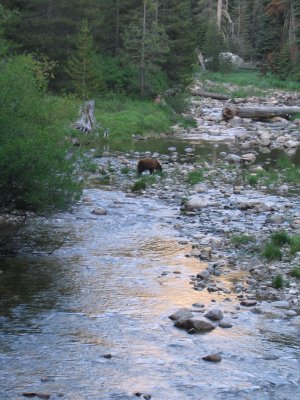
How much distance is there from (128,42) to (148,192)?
20.4 m

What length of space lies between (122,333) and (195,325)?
1.02m

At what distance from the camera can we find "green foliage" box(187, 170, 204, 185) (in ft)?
64.1

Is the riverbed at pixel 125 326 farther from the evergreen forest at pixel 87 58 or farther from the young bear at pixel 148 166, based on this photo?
the young bear at pixel 148 166

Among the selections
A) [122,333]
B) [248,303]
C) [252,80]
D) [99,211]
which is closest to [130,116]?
[99,211]

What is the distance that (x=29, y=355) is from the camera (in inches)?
313

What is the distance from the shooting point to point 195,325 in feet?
29.2

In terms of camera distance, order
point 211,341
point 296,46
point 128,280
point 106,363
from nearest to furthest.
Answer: point 106,363 → point 211,341 → point 128,280 → point 296,46

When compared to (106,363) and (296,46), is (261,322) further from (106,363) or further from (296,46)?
(296,46)

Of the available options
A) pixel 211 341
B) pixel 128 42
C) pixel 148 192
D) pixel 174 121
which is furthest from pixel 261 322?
pixel 128 42

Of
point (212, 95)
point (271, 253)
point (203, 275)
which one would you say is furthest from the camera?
point (212, 95)

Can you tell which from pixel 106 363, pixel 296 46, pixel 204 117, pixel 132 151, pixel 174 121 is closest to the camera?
pixel 106 363

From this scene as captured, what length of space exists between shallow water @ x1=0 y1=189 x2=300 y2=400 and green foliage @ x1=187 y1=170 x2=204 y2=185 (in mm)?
6426

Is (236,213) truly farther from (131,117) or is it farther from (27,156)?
(131,117)

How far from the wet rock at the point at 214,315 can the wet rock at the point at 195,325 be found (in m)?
0.26
